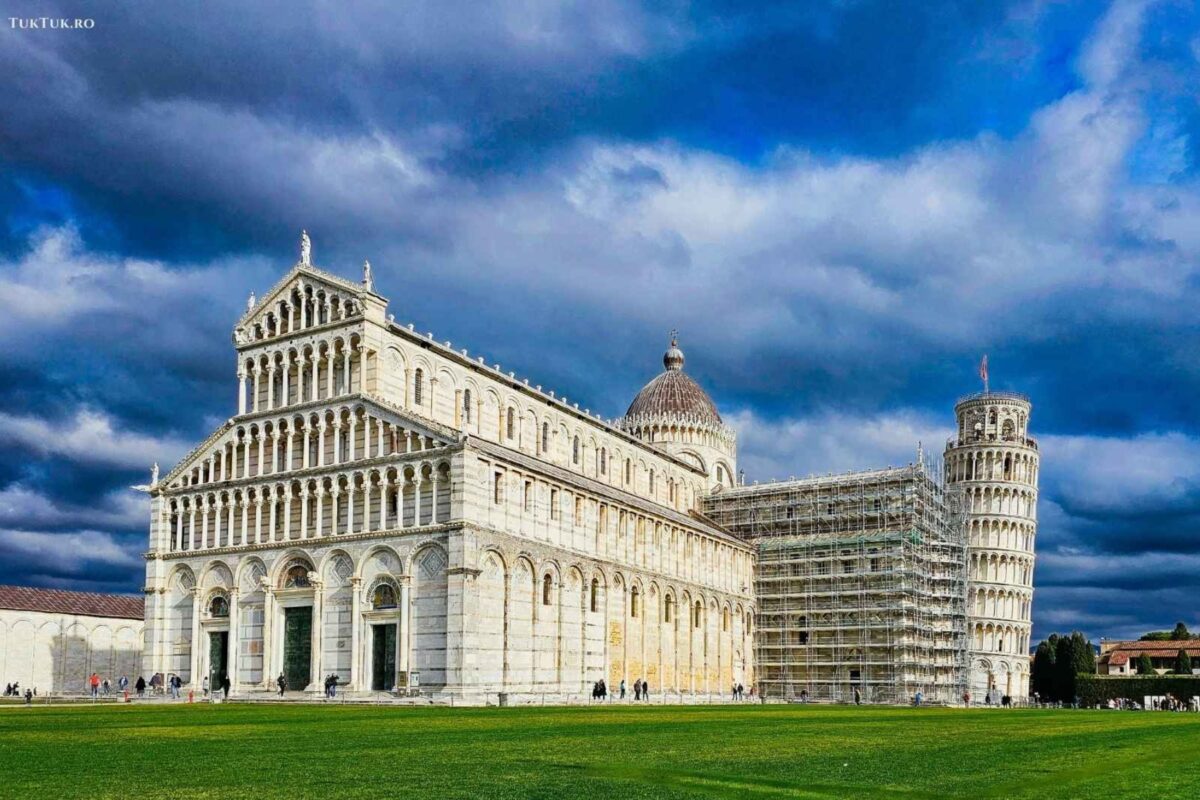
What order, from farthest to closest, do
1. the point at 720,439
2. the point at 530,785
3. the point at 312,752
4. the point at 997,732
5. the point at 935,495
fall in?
the point at 720,439 < the point at 935,495 < the point at 997,732 < the point at 312,752 < the point at 530,785

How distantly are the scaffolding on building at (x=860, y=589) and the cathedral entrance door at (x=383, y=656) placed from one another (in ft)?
113

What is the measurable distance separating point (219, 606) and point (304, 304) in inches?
679

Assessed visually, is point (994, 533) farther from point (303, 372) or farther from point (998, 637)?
point (303, 372)

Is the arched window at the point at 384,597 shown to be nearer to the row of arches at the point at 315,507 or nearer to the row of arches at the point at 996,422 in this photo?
the row of arches at the point at 315,507

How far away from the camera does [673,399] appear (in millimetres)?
99500

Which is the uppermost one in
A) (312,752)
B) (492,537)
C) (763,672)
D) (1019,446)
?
(1019,446)

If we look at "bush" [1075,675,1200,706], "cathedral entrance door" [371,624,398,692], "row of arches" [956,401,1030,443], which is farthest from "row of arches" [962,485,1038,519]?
"cathedral entrance door" [371,624,398,692]

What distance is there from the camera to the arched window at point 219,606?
2603 inches

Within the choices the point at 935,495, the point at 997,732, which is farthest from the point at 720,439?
the point at 997,732

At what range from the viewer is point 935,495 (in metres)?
89.1

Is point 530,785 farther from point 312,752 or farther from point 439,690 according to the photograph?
point 439,690

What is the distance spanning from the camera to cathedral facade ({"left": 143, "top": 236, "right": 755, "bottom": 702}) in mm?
58656

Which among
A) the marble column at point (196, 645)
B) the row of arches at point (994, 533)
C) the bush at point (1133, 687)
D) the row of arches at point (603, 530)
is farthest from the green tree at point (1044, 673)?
the marble column at point (196, 645)

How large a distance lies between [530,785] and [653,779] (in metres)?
1.91
